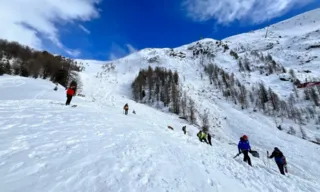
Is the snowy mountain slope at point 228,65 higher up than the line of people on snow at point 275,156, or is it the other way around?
the snowy mountain slope at point 228,65

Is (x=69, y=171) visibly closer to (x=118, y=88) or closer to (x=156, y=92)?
(x=156, y=92)

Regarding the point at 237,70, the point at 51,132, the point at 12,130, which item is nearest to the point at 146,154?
the point at 51,132

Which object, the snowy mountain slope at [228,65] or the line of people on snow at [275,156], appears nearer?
the line of people on snow at [275,156]

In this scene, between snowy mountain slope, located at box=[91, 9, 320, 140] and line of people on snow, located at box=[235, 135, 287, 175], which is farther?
snowy mountain slope, located at box=[91, 9, 320, 140]

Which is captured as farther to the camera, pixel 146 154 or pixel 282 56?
pixel 282 56

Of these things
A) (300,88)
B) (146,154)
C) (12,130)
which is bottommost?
(146,154)

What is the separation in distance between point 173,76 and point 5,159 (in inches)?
3229

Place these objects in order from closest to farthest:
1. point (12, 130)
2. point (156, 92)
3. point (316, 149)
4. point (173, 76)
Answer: point (12, 130), point (316, 149), point (156, 92), point (173, 76)

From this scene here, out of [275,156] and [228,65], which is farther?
[228,65]

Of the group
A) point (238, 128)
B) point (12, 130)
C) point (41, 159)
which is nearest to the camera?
point (41, 159)

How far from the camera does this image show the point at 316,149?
33.2 m

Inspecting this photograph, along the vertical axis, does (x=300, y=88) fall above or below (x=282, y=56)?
below

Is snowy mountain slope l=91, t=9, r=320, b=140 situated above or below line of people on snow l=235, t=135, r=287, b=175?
above

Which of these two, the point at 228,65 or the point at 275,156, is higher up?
the point at 228,65
